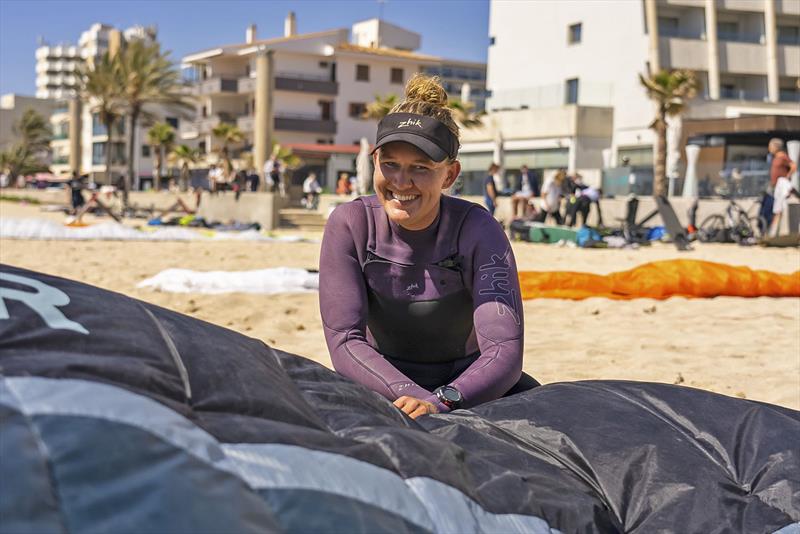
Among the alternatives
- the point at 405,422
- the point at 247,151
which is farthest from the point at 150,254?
the point at 247,151

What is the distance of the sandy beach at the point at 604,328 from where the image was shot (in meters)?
4.78

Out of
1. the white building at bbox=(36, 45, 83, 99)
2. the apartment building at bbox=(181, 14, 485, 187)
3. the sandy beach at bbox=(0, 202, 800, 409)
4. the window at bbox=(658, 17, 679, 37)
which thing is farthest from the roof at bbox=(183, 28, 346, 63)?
the white building at bbox=(36, 45, 83, 99)

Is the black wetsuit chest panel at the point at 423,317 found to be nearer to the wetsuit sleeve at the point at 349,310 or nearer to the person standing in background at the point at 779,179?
the wetsuit sleeve at the point at 349,310

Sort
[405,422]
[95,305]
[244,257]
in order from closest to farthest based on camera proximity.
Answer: [95,305]
[405,422]
[244,257]

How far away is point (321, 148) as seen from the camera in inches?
2090

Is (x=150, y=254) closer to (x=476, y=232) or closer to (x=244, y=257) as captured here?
(x=244, y=257)

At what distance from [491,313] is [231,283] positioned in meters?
5.57

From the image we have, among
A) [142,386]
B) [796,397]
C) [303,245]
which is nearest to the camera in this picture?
[142,386]

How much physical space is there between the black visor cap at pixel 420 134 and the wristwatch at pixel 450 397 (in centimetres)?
73

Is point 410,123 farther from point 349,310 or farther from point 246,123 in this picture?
point 246,123

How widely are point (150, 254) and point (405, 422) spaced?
10.7m

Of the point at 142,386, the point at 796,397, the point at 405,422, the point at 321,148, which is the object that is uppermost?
the point at 321,148

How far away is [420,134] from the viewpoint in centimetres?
275

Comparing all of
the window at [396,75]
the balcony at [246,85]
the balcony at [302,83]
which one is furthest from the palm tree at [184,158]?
the window at [396,75]
